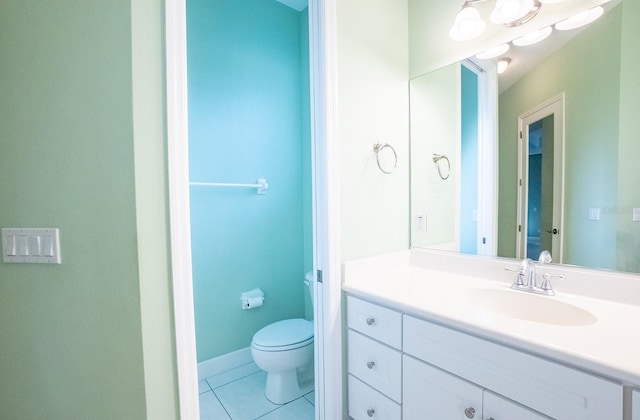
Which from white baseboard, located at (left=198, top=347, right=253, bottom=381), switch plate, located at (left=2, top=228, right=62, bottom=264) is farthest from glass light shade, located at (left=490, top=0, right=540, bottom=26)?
white baseboard, located at (left=198, top=347, right=253, bottom=381)

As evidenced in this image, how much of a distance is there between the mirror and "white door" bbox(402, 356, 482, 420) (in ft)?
2.22

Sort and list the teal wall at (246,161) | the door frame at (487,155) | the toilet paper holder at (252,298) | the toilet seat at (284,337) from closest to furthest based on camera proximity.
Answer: the door frame at (487,155) < the toilet seat at (284,337) < the teal wall at (246,161) < the toilet paper holder at (252,298)

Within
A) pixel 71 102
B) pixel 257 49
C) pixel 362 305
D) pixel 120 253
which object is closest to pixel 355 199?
pixel 362 305

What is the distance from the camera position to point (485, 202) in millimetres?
1441

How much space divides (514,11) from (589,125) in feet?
1.87

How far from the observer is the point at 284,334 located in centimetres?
179

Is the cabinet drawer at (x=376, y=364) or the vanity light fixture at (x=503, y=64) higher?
the vanity light fixture at (x=503, y=64)

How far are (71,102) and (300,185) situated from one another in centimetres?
158

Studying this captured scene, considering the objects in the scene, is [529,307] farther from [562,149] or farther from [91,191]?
[91,191]

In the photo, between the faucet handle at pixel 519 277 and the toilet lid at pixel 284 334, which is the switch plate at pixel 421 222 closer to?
the faucet handle at pixel 519 277

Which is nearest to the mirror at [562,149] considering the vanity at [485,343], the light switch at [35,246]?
the vanity at [485,343]

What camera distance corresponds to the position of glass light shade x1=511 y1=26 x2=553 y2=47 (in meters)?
1.20

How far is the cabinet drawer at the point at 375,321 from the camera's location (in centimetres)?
112

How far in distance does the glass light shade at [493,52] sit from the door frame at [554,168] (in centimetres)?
31
